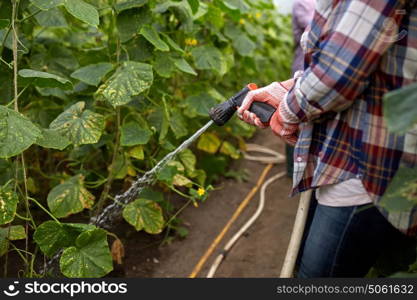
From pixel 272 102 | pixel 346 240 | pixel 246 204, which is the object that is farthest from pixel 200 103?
pixel 346 240

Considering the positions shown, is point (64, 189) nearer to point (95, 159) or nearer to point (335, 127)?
point (95, 159)

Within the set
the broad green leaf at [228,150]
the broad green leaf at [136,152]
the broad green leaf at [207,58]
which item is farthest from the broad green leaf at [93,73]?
the broad green leaf at [228,150]

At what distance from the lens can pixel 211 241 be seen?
2.73 metres

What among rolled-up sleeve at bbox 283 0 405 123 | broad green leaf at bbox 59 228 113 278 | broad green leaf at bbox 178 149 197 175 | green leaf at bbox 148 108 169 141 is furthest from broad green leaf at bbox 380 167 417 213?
broad green leaf at bbox 178 149 197 175

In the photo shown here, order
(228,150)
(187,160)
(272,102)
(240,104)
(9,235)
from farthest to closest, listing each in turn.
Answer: (228,150), (187,160), (9,235), (240,104), (272,102)

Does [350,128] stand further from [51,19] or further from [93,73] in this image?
[51,19]

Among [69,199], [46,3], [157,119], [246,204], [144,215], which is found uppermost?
[46,3]

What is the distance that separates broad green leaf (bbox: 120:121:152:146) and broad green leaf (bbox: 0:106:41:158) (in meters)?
0.56

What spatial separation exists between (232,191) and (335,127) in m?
2.07

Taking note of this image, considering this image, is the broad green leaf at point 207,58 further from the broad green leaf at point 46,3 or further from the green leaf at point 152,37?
the broad green leaf at point 46,3

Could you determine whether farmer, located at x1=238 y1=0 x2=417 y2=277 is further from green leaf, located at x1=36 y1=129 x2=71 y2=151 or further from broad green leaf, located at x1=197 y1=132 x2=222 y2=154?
broad green leaf, located at x1=197 y1=132 x2=222 y2=154

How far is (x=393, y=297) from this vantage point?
124 centimetres

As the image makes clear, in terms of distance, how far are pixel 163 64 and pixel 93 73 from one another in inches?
11.7

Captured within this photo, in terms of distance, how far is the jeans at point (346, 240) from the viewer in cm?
125
